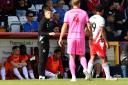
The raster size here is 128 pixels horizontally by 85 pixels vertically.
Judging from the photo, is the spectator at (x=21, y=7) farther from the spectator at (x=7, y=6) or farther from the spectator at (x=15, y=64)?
the spectator at (x=15, y=64)

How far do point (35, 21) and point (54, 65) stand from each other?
2.33m

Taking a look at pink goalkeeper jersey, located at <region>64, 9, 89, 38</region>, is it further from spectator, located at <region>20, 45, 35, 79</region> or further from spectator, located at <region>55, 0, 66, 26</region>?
spectator, located at <region>55, 0, 66, 26</region>

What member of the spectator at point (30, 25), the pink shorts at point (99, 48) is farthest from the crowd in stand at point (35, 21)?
the pink shorts at point (99, 48)

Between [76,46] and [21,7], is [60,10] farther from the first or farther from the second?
[76,46]

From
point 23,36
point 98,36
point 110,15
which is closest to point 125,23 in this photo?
point 110,15

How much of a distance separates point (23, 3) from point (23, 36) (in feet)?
9.51

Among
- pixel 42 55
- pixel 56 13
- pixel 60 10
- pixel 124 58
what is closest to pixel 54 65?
pixel 42 55

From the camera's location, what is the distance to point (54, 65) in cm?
1714

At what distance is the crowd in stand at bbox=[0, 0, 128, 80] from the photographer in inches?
666

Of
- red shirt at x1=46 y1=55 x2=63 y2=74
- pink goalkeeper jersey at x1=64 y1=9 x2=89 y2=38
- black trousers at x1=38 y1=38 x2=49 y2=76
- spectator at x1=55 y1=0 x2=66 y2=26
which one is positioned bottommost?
red shirt at x1=46 y1=55 x2=63 y2=74

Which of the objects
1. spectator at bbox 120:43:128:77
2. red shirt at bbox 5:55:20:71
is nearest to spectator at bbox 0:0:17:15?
red shirt at bbox 5:55:20:71

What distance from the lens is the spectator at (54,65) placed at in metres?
17.0

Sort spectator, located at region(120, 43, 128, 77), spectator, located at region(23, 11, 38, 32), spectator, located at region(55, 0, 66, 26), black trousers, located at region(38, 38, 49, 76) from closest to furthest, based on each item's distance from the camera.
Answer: black trousers, located at region(38, 38, 49, 76) < spectator, located at region(120, 43, 128, 77) < spectator, located at region(23, 11, 38, 32) < spectator, located at region(55, 0, 66, 26)

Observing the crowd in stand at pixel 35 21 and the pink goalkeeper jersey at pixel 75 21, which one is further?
the crowd in stand at pixel 35 21
